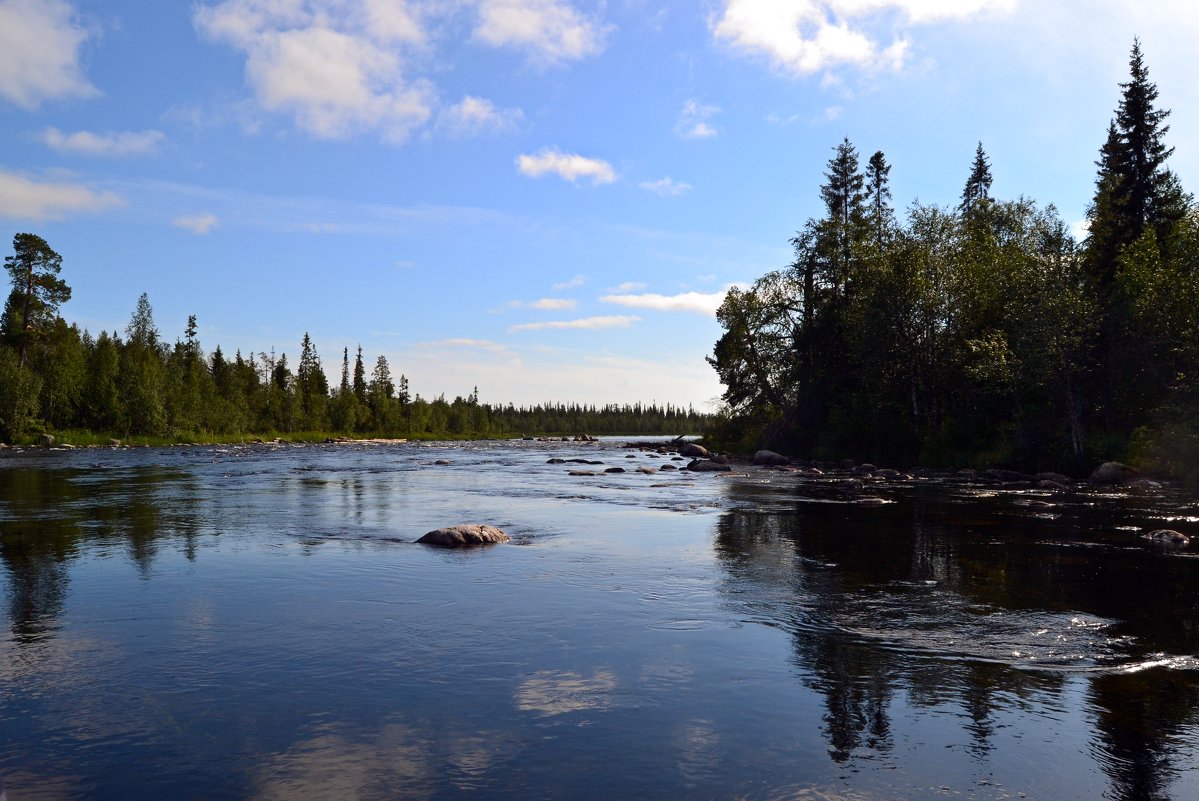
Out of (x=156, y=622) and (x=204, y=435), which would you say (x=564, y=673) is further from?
(x=204, y=435)

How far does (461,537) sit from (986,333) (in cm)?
4125

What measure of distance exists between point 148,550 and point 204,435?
308 feet

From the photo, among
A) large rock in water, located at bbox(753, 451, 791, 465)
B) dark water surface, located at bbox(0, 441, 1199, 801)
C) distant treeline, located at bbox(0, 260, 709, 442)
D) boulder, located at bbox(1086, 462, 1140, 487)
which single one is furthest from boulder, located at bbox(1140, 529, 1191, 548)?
distant treeline, located at bbox(0, 260, 709, 442)

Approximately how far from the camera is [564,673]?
8820 mm

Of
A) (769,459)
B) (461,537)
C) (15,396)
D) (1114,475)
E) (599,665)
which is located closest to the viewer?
(599,665)

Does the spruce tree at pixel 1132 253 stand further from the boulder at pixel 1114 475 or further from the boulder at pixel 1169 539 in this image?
the boulder at pixel 1169 539

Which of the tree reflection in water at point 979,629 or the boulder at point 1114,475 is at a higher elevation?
the boulder at point 1114,475

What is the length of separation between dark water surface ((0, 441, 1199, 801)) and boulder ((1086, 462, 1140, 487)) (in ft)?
55.5

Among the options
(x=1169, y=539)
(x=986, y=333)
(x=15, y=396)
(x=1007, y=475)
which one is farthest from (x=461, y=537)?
(x=15, y=396)

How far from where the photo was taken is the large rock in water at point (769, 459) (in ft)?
186

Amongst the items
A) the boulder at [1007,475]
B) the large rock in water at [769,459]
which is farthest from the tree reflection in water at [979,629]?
the large rock in water at [769,459]

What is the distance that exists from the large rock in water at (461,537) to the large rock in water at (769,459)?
1611 inches

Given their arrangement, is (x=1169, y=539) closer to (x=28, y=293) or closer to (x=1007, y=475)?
(x=1007, y=475)

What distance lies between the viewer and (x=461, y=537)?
1838 cm
